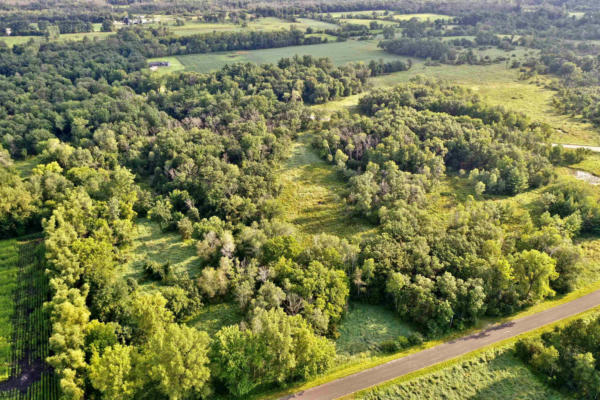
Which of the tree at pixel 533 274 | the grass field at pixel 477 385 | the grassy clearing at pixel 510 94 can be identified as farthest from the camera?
the grassy clearing at pixel 510 94

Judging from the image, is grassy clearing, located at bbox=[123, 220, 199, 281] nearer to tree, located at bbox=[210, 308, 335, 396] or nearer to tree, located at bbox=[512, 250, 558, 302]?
tree, located at bbox=[210, 308, 335, 396]

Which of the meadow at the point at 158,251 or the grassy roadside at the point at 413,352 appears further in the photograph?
the meadow at the point at 158,251

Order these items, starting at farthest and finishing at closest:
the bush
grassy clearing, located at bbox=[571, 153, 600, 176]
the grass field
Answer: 1. grassy clearing, located at bbox=[571, 153, 600, 176]
2. the bush
3. the grass field

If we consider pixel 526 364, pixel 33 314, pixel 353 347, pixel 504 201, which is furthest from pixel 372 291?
pixel 33 314

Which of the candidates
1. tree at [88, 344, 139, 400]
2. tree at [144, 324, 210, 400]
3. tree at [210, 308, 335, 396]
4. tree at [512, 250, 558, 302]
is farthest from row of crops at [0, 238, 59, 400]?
tree at [512, 250, 558, 302]

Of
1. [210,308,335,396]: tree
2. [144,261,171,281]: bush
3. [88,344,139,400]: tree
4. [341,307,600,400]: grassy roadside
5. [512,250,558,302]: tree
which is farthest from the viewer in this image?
[144,261,171,281]: bush

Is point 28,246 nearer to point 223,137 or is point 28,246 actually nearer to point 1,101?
point 223,137

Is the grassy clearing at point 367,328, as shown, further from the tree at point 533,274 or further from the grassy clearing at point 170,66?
the grassy clearing at point 170,66

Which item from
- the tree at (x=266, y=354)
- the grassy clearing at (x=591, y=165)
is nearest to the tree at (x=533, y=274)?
the tree at (x=266, y=354)
